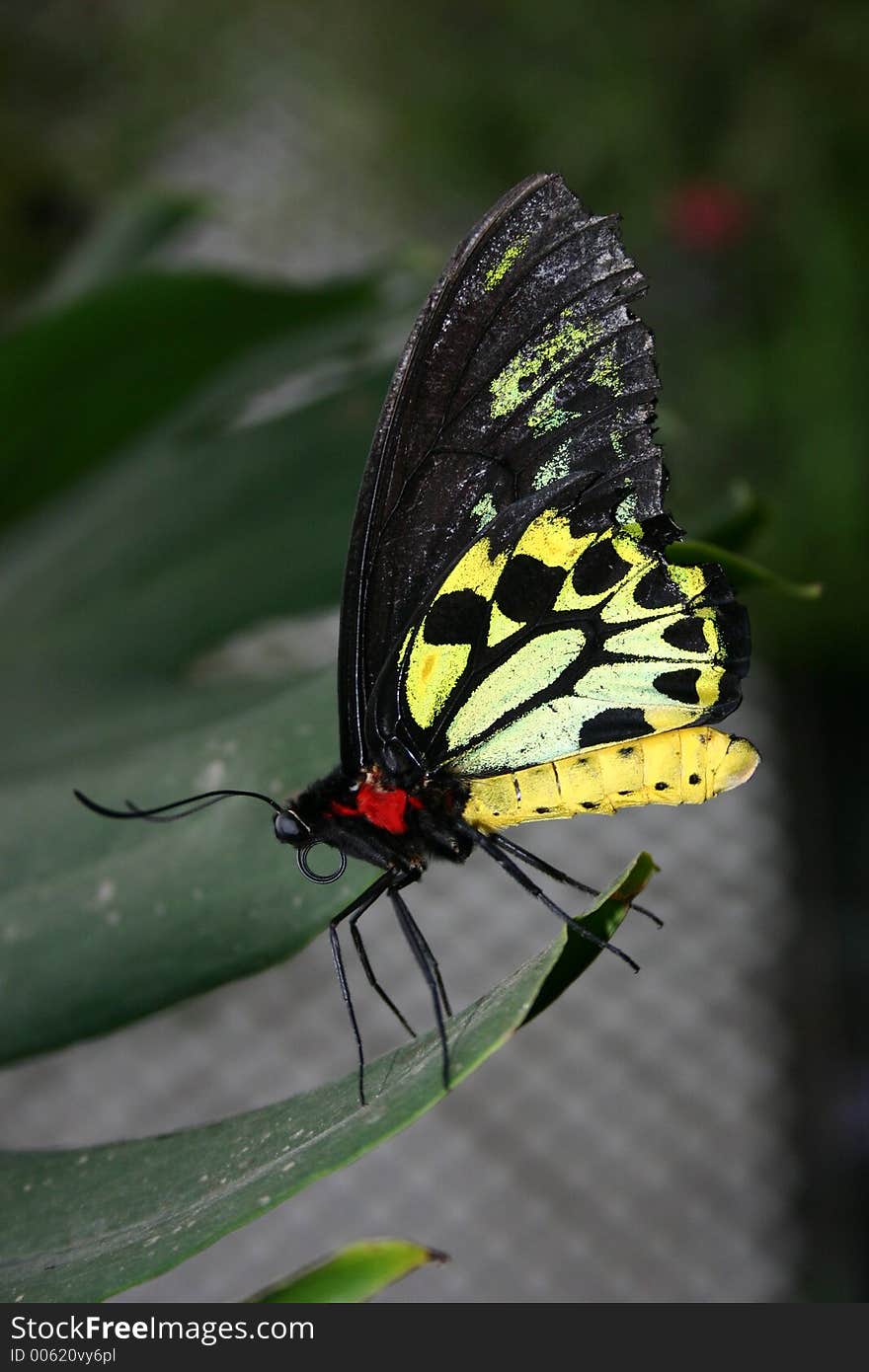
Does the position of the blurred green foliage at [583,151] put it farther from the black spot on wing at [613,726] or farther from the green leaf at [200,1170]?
the green leaf at [200,1170]

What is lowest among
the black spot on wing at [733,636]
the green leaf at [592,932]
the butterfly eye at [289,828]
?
the green leaf at [592,932]

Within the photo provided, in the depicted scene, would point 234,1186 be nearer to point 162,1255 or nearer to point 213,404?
point 162,1255

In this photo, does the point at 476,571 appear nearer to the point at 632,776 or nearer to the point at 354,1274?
the point at 632,776

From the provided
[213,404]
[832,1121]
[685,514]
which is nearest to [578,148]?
[685,514]

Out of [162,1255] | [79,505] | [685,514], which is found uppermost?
[685,514]

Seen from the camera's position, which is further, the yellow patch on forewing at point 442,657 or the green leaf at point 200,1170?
the yellow patch on forewing at point 442,657

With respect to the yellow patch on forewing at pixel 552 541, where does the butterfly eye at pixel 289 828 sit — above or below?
below

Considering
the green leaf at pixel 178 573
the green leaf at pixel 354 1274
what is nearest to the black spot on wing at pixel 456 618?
the green leaf at pixel 178 573

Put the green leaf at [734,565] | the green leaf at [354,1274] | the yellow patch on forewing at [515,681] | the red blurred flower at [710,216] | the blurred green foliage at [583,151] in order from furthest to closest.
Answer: the red blurred flower at [710,216], the blurred green foliage at [583,151], the yellow patch on forewing at [515,681], the green leaf at [734,565], the green leaf at [354,1274]
